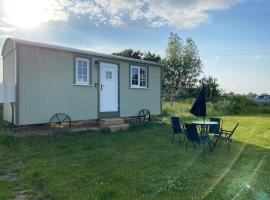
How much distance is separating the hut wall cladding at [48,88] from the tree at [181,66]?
17404 millimetres

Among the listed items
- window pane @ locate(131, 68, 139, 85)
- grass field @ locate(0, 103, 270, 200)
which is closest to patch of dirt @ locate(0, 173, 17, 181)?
grass field @ locate(0, 103, 270, 200)

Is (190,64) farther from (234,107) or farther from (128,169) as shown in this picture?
(128,169)

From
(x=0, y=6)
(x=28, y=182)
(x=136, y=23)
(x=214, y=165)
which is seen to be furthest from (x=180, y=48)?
(x=28, y=182)

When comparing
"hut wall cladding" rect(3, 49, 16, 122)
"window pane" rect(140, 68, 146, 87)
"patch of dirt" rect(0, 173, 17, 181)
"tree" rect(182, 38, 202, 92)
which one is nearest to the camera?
"patch of dirt" rect(0, 173, 17, 181)

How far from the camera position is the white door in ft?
35.8

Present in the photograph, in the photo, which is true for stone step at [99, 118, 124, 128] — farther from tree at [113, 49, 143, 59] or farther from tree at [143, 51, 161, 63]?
tree at [113, 49, 143, 59]

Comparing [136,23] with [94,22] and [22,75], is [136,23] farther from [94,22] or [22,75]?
[22,75]

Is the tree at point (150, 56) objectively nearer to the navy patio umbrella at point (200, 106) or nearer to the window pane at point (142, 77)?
the window pane at point (142, 77)

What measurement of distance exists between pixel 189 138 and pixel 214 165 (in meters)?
1.41

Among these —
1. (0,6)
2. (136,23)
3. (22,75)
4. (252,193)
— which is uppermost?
(136,23)

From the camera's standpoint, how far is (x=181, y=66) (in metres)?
27.3

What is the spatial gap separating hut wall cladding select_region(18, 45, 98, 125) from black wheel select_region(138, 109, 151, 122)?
290 cm

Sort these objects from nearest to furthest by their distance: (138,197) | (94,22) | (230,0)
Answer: (138,197), (230,0), (94,22)

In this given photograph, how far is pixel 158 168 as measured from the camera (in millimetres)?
5383
